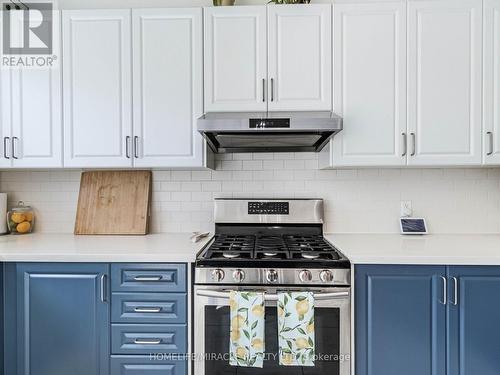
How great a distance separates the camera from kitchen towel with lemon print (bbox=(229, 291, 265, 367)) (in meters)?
1.57

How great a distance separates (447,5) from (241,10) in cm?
120

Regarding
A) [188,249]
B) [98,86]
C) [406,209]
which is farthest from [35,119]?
[406,209]

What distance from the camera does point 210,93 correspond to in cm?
202

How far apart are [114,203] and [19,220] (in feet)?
2.14

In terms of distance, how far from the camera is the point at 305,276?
163cm

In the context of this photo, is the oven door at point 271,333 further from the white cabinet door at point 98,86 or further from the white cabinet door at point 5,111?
the white cabinet door at point 5,111

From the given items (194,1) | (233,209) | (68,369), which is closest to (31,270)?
(68,369)

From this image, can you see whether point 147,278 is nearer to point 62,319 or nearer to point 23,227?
point 62,319

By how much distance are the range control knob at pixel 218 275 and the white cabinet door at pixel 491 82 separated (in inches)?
64.7

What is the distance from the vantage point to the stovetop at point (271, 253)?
1.64m

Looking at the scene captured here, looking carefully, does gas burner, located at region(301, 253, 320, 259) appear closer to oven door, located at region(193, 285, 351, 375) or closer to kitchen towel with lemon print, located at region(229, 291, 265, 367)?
oven door, located at region(193, 285, 351, 375)

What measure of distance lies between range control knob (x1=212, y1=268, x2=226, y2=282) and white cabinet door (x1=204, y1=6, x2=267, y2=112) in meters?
0.95

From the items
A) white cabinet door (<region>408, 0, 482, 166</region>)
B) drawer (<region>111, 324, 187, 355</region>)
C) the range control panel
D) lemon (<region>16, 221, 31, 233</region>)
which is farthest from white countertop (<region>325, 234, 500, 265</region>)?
lemon (<region>16, 221, 31, 233</region>)

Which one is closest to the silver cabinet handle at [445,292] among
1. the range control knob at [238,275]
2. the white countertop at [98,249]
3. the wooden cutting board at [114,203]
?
the range control knob at [238,275]
